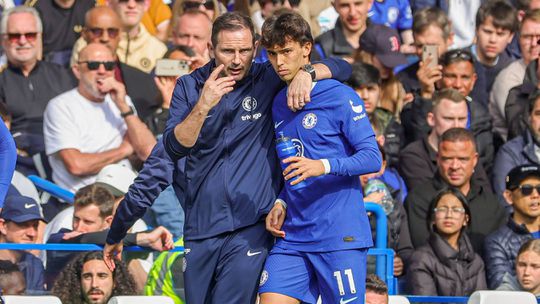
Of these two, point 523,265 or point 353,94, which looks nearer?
point 353,94

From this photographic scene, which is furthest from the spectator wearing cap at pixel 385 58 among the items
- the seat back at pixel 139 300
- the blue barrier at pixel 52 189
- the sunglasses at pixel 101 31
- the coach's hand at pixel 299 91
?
the coach's hand at pixel 299 91

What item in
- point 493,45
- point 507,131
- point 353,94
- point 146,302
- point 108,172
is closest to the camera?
point 353,94

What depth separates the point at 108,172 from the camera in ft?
34.7

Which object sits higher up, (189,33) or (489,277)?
(189,33)

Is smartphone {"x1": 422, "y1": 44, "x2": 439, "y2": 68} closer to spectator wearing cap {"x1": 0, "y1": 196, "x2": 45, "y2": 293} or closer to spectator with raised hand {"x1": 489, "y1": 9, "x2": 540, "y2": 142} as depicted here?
spectator with raised hand {"x1": 489, "y1": 9, "x2": 540, "y2": 142}

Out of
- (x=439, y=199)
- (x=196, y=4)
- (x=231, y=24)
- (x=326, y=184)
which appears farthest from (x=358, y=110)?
Answer: (x=196, y=4)

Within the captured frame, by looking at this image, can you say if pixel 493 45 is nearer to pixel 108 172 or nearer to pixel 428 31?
pixel 428 31

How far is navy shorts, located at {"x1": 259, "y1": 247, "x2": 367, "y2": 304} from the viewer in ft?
22.3

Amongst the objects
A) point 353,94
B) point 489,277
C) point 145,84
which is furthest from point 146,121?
point 353,94

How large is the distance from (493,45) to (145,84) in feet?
12.6

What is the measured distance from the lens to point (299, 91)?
266 inches

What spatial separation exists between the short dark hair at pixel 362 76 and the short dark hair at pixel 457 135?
93 centimetres

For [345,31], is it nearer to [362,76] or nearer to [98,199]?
[362,76]

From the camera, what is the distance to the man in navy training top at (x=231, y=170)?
22.9ft
